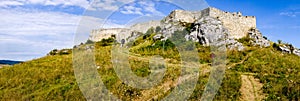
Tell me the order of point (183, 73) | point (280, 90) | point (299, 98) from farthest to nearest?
1. point (183, 73)
2. point (280, 90)
3. point (299, 98)

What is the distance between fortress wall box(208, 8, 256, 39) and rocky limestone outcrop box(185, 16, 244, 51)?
1149 mm

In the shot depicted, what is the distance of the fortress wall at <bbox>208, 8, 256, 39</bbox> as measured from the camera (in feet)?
110

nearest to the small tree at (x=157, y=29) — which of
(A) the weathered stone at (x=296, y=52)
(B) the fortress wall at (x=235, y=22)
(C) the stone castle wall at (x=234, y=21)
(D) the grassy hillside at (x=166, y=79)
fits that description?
(C) the stone castle wall at (x=234, y=21)

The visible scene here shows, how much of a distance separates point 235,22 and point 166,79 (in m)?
20.1

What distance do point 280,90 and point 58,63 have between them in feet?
52.6

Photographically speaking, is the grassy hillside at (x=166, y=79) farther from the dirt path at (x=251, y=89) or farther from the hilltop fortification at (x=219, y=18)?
the hilltop fortification at (x=219, y=18)

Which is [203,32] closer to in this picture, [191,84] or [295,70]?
[295,70]

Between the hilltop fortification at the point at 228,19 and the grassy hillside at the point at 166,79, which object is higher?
the hilltop fortification at the point at 228,19

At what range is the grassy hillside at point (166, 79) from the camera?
1427cm

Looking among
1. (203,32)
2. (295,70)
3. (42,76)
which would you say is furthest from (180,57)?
(42,76)

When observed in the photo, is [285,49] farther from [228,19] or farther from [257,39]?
[228,19]

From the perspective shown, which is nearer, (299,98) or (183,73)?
(299,98)

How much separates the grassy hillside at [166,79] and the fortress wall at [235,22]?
8104 mm

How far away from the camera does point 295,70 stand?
1862cm
